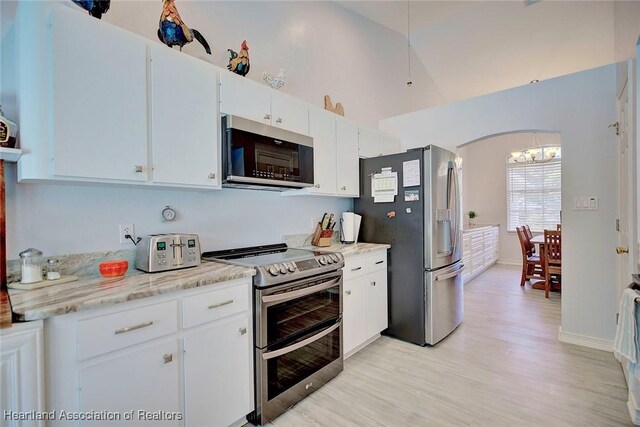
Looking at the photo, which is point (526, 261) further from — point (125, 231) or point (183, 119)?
point (125, 231)

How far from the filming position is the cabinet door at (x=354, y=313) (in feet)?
8.11

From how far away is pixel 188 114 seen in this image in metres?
1.79

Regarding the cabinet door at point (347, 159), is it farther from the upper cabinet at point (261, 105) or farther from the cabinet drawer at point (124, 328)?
the cabinet drawer at point (124, 328)

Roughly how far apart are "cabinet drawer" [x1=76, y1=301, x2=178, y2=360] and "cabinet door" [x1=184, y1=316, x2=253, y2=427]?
163 millimetres

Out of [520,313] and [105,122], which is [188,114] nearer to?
[105,122]

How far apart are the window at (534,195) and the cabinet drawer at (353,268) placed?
5.98 m

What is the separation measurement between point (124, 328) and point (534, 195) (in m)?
7.94

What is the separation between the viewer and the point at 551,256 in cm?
437

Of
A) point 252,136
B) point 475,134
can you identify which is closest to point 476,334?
point 475,134

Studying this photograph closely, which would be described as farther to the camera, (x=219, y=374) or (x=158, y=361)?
(x=219, y=374)

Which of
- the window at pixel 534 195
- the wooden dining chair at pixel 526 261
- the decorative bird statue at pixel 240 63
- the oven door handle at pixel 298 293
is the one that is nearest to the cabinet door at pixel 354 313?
the oven door handle at pixel 298 293

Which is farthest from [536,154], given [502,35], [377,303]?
[377,303]

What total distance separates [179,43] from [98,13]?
1.35ft

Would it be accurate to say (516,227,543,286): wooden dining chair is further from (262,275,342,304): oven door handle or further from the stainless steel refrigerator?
(262,275,342,304): oven door handle
